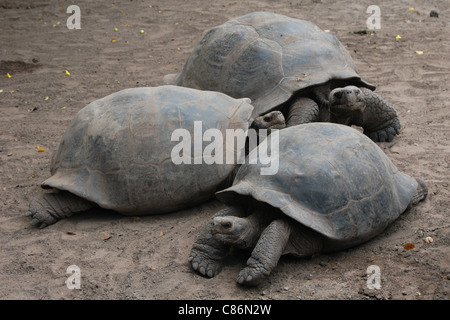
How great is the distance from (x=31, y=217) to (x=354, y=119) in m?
2.81

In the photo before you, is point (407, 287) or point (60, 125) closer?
point (407, 287)

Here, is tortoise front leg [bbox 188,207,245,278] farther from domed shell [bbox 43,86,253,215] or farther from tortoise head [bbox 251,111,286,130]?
tortoise head [bbox 251,111,286,130]

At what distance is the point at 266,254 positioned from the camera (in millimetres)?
3049

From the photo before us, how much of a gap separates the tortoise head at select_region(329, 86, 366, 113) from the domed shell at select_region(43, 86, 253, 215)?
0.91 metres

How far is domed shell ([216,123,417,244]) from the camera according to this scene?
318 centimetres

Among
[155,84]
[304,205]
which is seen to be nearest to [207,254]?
[304,205]

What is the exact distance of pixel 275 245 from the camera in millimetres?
3080

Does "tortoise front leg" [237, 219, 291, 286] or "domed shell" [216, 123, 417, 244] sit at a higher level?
"domed shell" [216, 123, 417, 244]

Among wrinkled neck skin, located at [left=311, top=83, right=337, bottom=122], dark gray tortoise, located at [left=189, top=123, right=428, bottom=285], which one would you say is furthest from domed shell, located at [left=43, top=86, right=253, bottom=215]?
wrinkled neck skin, located at [left=311, top=83, right=337, bottom=122]

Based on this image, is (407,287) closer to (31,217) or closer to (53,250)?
(53,250)

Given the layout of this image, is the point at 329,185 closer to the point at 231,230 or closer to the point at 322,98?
the point at 231,230

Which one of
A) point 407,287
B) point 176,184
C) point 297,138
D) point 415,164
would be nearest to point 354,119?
point 415,164

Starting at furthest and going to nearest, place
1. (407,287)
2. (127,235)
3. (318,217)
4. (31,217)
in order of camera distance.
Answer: (31,217)
(127,235)
(318,217)
(407,287)

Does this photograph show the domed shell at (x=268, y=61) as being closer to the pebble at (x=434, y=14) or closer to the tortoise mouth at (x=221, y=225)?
the tortoise mouth at (x=221, y=225)
